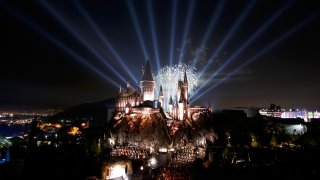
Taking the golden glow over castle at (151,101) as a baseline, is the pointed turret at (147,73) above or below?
above

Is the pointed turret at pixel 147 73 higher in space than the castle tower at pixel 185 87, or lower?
higher

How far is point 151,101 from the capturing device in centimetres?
6197

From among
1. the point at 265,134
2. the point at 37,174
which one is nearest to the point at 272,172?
the point at 37,174

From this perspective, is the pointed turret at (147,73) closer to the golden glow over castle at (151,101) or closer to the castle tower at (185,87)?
the golden glow over castle at (151,101)

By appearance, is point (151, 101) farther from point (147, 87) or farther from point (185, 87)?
point (185, 87)

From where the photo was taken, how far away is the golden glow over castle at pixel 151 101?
192ft

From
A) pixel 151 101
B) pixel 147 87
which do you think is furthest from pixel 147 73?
pixel 151 101

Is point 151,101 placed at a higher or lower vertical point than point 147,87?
lower

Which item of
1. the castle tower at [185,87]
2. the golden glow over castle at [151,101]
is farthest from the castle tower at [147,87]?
the castle tower at [185,87]

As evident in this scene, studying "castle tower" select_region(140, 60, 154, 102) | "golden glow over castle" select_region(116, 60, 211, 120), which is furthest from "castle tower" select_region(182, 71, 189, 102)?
"castle tower" select_region(140, 60, 154, 102)

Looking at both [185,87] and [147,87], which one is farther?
[147,87]

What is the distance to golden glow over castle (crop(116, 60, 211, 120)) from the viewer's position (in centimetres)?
5846

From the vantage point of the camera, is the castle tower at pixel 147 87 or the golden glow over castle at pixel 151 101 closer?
the golden glow over castle at pixel 151 101

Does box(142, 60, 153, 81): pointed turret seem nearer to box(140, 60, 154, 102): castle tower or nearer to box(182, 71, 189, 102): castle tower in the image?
box(140, 60, 154, 102): castle tower
